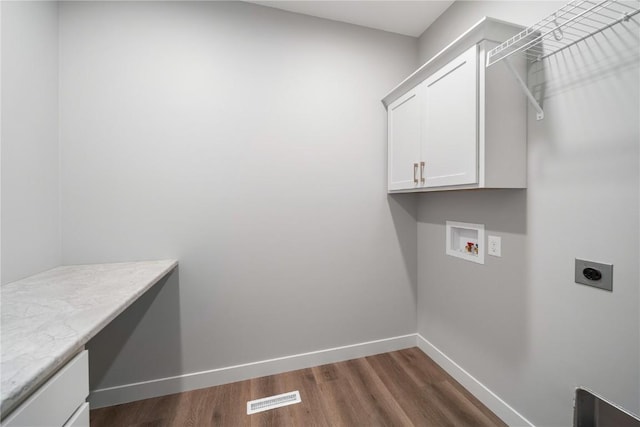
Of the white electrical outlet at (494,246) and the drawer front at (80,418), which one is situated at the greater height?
the white electrical outlet at (494,246)

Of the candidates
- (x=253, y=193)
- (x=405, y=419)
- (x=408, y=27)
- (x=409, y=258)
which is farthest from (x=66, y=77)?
(x=405, y=419)

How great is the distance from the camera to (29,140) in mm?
1382

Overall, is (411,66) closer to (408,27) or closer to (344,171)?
(408,27)

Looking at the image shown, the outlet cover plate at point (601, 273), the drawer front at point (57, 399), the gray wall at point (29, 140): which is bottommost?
the drawer front at point (57, 399)

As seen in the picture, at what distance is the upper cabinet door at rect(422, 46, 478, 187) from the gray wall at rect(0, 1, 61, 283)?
2258 millimetres

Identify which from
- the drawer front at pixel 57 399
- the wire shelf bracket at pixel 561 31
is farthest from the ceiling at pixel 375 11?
the drawer front at pixel 57 399

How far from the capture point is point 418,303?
2.29 meters

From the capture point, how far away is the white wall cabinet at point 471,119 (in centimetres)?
129

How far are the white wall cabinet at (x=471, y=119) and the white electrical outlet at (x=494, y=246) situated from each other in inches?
13.8

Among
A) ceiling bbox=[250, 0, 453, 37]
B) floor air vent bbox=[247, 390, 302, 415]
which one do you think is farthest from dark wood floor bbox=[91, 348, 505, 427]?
ceiling bbox=[250, 0, 453, 37]

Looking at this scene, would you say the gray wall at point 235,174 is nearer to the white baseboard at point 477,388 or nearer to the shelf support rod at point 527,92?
the white baseboard at point 477,388

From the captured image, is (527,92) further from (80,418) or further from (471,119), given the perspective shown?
(80,418)

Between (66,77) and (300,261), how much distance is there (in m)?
1.90

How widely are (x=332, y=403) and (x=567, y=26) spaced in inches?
91.3
